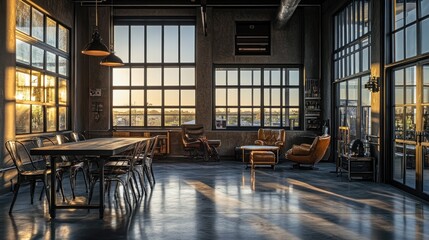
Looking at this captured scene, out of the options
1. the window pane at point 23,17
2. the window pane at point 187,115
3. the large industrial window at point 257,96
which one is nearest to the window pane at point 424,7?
the large industrial window at point 257,96

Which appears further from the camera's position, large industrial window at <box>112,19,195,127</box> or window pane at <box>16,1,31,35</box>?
large industrial window at <box>112,19,195,127</box>

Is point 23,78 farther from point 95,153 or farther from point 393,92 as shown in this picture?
point 393,92

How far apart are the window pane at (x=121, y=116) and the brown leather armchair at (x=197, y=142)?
79.6 inches

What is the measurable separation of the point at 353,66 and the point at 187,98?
5.24 meters

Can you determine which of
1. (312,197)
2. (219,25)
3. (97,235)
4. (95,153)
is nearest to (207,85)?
(219,25)

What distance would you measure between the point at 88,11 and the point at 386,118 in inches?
361

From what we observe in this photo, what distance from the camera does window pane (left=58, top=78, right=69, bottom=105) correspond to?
10164 mm

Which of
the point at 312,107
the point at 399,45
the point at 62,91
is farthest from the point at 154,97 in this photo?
the point at 399,45

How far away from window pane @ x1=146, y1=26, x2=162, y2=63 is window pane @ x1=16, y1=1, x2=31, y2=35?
16.3 feet

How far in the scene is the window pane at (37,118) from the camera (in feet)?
28.1

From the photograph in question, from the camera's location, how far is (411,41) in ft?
22.9

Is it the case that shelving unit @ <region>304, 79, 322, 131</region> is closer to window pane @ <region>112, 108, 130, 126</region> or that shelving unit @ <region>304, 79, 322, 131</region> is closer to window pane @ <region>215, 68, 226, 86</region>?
window pane @ <region>215, 68, 226, 86</region>

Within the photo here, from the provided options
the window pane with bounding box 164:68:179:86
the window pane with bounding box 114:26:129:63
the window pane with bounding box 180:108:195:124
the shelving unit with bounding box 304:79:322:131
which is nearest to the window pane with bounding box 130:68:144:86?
the window pane with bounding box 114:26:129:63

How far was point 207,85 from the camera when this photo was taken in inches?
498
